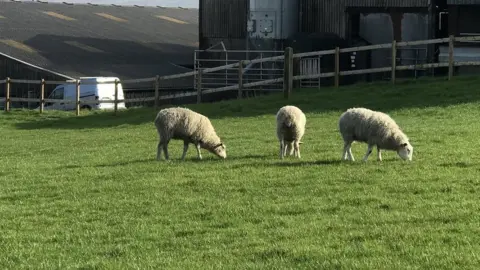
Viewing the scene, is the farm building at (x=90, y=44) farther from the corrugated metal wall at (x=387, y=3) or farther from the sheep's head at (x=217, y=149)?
the sheep's head at (x=217, y=149)

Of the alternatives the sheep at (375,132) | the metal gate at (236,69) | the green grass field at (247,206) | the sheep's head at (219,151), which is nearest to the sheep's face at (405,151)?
the sheep at (375,132)

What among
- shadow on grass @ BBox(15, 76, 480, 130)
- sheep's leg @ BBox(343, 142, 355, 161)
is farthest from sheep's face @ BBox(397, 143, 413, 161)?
shadow on grass @ BBox(15, 76, 480, 130)

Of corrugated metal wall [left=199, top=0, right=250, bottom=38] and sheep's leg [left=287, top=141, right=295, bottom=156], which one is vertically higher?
corrugated metal wall [left=199, top=0, right=250, bottom=38]

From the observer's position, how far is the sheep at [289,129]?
54.3 ft

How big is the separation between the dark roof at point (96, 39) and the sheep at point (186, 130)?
31765 mm

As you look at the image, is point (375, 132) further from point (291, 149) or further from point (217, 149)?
point (217, 149)

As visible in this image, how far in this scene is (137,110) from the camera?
32344 mm

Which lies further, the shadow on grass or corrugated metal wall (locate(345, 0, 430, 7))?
corrugated metal wall (locate(345, 0, 430, 7))

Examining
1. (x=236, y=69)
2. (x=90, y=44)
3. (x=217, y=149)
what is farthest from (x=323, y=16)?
(x=217, y=149)

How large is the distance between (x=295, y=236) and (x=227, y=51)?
3580cm

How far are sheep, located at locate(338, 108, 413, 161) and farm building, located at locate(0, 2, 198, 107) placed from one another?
3197 cm

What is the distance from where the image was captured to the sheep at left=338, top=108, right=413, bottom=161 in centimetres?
1518

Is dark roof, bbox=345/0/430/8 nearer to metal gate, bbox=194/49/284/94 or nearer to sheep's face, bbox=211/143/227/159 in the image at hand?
metal gate, bbox=194/49/284/94

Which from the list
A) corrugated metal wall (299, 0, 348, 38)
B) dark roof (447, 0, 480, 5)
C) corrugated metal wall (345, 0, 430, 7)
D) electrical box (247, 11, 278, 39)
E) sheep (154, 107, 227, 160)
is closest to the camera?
sheep (154, 107, 227, 160)
